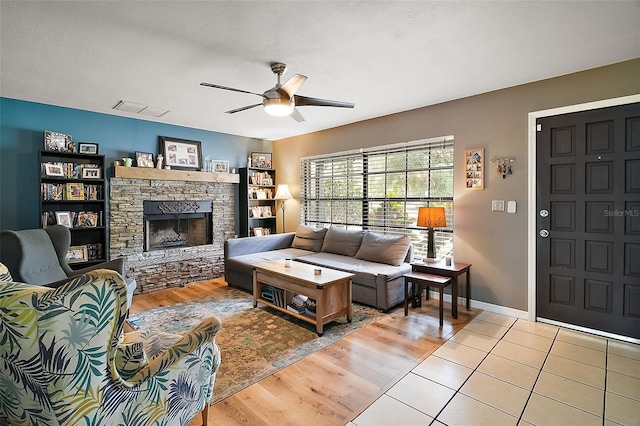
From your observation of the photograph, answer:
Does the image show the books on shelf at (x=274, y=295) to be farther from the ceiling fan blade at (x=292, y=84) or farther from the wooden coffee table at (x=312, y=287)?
the ceiling fan blade at (x=292, y=84)

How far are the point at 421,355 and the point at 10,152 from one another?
201 inches

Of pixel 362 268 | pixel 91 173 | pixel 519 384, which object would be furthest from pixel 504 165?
pixel 91 173

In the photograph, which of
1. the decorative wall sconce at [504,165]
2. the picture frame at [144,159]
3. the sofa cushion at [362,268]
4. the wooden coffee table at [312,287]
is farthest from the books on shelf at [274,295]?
the decorative wall sconce at [504,165]

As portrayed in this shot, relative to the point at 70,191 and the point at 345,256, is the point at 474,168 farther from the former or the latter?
the point at 70,191

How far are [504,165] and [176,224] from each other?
4.79 m

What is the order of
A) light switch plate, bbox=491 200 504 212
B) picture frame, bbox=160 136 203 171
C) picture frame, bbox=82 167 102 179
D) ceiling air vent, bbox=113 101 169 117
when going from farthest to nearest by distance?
1. picture frame, bbox=160 136 203 171
2. picture frame, bbox=82 167 102 179
3. ceiling air vent, bbox=113 101 169 117
4. light switch plate, bbox=491 200 504 212

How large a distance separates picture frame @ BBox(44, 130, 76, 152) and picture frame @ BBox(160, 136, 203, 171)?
117cm

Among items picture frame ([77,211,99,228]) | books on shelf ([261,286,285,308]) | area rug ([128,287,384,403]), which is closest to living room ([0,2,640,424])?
picture frame ([77,211,99,228])

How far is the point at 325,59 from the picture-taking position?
2783 millimetres

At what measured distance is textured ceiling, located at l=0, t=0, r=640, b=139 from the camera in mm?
2072

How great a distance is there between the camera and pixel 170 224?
16.9 feet

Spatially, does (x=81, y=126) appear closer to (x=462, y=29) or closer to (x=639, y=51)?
(x=462, y=29)

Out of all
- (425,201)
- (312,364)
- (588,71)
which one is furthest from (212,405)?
(588,71)

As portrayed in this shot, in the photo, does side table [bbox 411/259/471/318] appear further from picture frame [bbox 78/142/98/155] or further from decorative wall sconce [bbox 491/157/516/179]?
picture frame [bbox 78/142/98/155]
